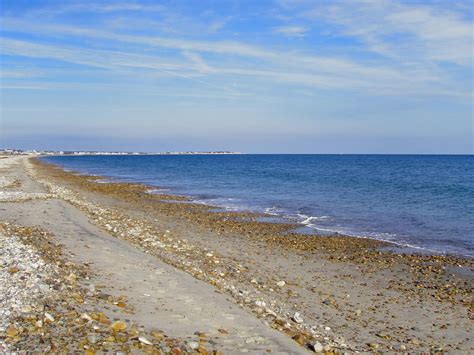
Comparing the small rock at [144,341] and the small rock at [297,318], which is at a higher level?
the small rock at [144,341]

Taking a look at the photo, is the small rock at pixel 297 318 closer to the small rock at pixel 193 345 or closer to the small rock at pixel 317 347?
the small rock at pixel 317 347

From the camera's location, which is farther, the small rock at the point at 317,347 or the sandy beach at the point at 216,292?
the small rock at the point at 317,347

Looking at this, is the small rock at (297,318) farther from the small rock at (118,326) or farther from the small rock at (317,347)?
the small rock at (118,326)

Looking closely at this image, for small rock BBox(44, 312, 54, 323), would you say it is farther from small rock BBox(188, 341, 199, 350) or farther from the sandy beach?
small rock BBox(188, 341, 199, 350)

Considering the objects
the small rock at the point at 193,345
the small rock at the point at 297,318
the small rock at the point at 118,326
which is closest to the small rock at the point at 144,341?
the small rock at the point at 118,326

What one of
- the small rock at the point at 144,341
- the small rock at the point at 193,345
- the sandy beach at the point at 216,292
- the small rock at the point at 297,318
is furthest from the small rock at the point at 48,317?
the small rock at the point at 297,318

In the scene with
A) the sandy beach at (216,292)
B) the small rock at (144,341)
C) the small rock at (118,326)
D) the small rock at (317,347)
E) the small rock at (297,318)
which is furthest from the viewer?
the small rock at (297,318)

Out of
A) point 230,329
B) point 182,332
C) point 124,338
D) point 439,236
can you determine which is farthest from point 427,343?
point 439,236

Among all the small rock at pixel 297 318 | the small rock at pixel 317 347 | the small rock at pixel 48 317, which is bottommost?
the small rock at pixel 297 318

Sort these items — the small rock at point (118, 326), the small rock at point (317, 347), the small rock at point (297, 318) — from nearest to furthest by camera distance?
the small rock at point (118, 326), the small rock at point (317, 347), the small rock at point (297, 318)

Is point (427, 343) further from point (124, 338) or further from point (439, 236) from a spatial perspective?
point (439, 236)

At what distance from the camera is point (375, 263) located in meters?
16.7

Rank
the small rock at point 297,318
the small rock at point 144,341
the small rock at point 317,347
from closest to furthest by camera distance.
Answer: the small rock at point 144,341 → the small rock at point 317,347 → the small rock at point 297,318

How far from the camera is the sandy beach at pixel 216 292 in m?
7.79
